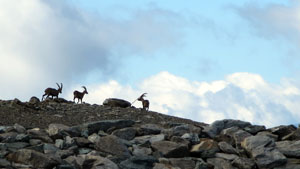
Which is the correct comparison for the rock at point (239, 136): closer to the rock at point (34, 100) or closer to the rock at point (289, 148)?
the rock at point (289, 148)

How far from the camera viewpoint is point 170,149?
53.0ft

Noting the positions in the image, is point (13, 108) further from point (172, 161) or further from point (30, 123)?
point (172, 161)

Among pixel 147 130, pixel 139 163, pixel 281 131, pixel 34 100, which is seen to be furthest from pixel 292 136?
pixel 34 100

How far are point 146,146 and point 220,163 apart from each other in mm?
2014

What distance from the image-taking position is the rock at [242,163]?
15805mm

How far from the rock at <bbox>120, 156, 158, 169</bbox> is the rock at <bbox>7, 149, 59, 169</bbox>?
1738 mm

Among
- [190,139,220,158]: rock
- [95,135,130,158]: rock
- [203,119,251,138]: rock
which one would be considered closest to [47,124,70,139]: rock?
[95,135,130,158]: rock

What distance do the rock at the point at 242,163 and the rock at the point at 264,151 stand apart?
0.22 meters

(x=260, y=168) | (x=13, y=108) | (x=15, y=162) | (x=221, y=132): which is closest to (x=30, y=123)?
(x=13, y=108)

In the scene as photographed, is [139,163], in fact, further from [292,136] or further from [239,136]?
[292,136]

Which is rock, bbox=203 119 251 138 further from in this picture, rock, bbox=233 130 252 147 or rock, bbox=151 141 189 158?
rock, bbox=151 141 189 158

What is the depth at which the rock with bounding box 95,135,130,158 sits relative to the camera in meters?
15.7

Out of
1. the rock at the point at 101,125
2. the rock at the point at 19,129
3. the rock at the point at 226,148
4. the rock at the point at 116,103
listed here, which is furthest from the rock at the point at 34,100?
the rock at the point at 226,148

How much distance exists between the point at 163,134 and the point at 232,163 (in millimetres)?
2170
